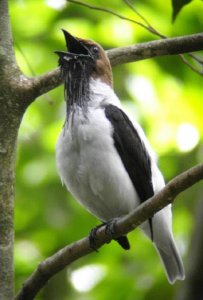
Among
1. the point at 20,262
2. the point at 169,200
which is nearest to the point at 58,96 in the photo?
the point at 20,262

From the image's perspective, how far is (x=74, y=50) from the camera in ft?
15.9

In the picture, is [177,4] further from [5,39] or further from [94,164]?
[94,164]

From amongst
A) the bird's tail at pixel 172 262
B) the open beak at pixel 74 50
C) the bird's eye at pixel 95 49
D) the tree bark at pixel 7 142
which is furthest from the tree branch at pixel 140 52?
the bird's tail at pixel 172 262

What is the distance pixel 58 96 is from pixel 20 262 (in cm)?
244

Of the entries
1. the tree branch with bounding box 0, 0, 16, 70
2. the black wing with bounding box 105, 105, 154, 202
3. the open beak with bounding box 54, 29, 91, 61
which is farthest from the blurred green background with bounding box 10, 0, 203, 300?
the tree branch with bounding box 0, 0, 16, 70

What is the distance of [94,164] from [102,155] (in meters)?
0.07

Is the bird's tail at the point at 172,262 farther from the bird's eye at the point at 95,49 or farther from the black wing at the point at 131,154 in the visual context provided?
the bird's eye at the point at 95,49

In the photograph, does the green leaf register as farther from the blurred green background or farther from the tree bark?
the blurred green background

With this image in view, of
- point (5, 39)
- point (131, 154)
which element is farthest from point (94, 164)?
point (5, 39)

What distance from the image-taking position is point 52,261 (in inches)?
132

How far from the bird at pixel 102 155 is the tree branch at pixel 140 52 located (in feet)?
1.03

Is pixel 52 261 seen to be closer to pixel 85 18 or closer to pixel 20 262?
pixel 20 262

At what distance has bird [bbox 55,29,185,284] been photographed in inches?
166

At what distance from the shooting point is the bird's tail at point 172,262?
4656 mm
